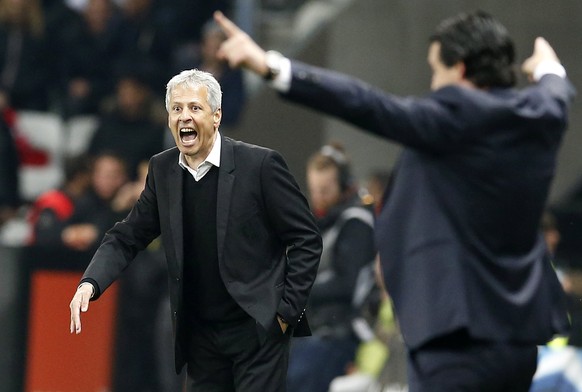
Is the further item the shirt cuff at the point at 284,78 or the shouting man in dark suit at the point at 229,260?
the shouting man in dark suit at the point at 229,260

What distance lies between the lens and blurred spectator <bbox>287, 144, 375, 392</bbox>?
391 inches

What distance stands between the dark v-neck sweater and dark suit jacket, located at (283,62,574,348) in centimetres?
144

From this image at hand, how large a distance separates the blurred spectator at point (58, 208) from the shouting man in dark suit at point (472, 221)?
622 centimetres

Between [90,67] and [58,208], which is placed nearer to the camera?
[58,208]

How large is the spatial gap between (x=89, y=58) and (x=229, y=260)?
7.13m

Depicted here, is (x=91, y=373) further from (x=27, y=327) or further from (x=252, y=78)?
(x=252, y=78)

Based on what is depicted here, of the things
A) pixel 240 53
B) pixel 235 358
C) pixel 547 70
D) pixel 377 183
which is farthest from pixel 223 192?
pixel 377 183

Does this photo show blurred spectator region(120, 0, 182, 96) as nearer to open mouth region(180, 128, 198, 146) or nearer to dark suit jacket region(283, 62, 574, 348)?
open mouth region(180, 128, 198, 146)

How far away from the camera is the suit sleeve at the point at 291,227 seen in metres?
6.50

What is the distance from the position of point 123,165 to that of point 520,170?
6850mm

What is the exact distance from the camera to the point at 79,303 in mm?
6160

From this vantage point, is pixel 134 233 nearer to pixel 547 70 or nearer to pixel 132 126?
pixel 547 70

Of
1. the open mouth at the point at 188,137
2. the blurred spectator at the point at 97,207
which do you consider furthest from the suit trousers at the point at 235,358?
the blurred spectator at the point at 97,207

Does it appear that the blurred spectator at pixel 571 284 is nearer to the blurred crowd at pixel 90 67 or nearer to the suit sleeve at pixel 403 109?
the blurred crowd at pixel 90 67
